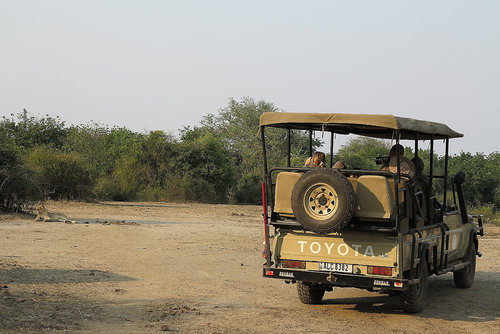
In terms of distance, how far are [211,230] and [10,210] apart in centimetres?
628

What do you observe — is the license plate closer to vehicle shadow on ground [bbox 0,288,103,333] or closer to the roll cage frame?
the roll cage frame

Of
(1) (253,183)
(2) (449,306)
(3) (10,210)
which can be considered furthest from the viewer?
(1) (253,183)

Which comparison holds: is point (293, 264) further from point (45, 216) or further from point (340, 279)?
point (45, 216)

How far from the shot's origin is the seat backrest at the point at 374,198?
880cm

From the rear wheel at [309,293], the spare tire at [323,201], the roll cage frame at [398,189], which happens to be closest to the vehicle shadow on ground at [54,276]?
the rear wheel at [309,293]

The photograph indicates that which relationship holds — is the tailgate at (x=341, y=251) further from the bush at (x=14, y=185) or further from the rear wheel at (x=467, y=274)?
the bush at (x=14, y=185)

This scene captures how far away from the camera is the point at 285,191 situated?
947cm

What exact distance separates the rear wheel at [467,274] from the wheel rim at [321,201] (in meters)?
4.14

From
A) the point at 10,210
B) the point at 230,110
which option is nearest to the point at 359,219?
the point at 10,210

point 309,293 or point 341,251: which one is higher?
point 341,251

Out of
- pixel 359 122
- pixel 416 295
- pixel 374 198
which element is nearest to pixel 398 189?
pixel 374 198

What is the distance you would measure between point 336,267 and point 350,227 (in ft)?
1.77

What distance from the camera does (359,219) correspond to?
8.98 meters

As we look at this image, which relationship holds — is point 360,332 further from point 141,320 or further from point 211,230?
point 211,230
